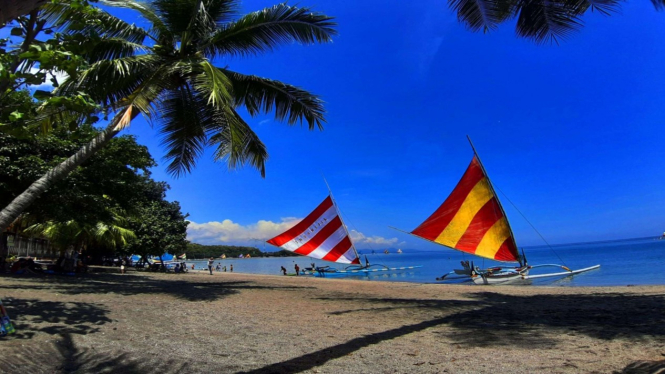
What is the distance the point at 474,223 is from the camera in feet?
49.1

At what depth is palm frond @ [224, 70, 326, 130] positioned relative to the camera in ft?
32.9

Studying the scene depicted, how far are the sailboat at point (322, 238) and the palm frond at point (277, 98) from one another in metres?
12.6

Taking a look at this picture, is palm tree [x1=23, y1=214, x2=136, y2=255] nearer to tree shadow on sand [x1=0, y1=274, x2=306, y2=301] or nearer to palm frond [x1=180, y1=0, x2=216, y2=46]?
tree shadow on sand [x1=0, y1=274, x2=306, y2=301]

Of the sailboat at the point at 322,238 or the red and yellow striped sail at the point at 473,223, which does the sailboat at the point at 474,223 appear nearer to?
the red and yellow striped sail at the point at 473,223

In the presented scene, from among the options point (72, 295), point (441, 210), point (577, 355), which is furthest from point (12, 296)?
point (441, 210)

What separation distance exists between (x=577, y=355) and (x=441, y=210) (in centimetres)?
1166

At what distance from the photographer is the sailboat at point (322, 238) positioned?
22594mm

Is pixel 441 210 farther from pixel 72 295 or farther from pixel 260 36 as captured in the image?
pixel 72 295

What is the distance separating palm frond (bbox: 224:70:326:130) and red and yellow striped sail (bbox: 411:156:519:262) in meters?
7.40

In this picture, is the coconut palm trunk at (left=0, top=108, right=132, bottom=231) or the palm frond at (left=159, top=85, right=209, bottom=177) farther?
the palm frond at (left=159, top=85, right=209, bottom=177)

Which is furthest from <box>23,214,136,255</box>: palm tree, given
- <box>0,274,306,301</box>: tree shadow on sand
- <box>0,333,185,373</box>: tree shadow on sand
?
<box>0,333,185,373</box>: tree shadow on sand

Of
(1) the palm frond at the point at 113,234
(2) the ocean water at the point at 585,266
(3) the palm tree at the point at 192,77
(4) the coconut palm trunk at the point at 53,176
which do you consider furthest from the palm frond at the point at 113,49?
(1) the palm frond at the point at 113,234

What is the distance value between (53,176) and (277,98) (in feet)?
18.7

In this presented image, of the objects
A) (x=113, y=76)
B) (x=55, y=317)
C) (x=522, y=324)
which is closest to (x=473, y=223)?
(x=522, y=324)
